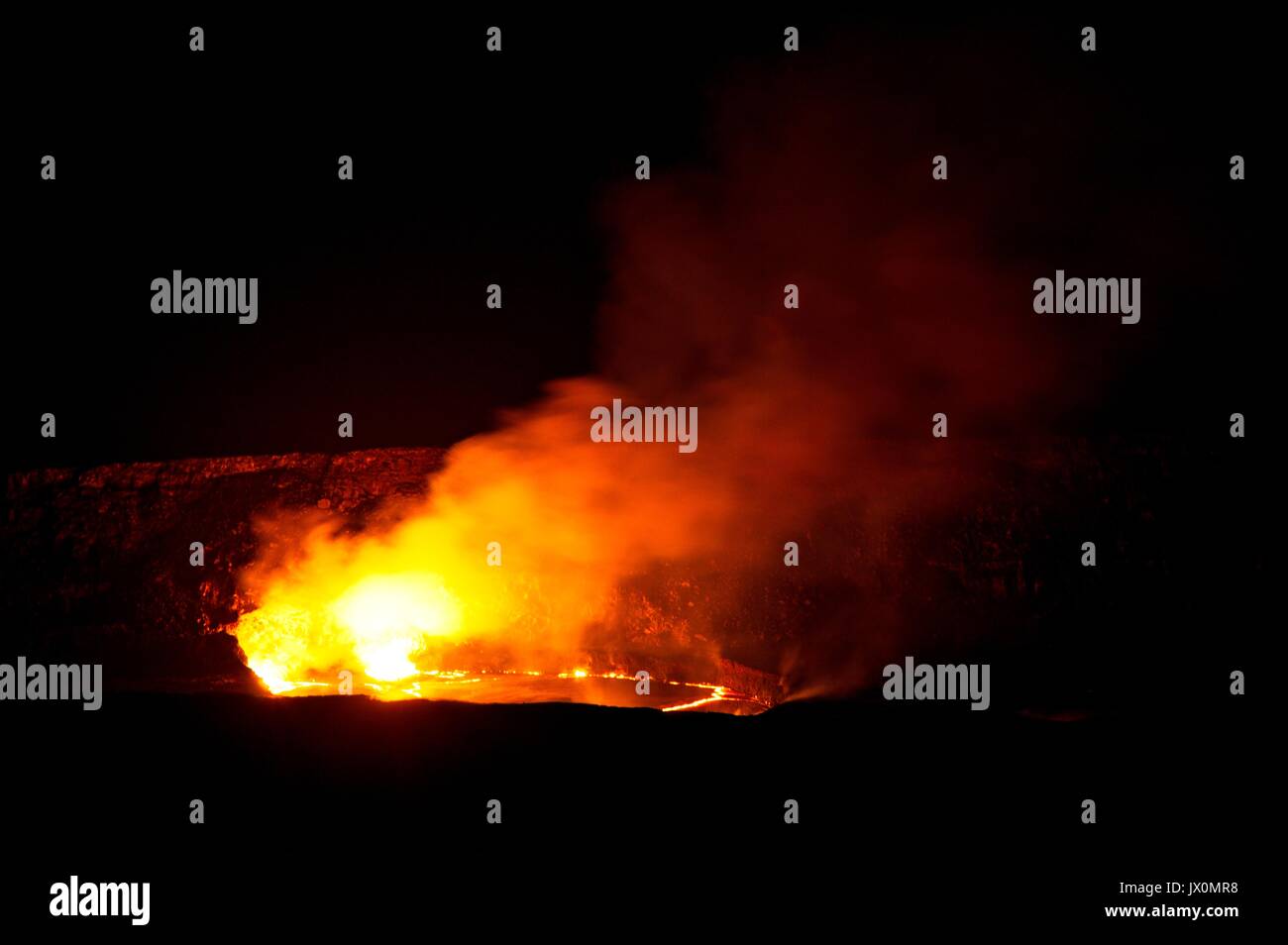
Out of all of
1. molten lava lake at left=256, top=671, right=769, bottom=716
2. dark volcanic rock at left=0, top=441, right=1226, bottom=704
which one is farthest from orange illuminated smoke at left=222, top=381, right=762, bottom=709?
dark volcanic rock at left=0, top=441, right=1226, bottom=704

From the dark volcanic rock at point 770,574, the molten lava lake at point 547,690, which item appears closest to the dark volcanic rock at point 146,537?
the dark volcanic rock at point 770,574

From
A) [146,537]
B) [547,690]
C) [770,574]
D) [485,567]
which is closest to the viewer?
[547,690]

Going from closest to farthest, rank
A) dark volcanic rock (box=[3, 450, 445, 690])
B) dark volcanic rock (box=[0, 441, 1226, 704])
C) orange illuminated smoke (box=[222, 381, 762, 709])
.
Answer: dark volcanic rock (box=[0, 441, 1226, 704])
orange illuminated smoke (box=[222, 381, 762, 709])
dark volcanic rock (box=[3, 450, 445, 690])

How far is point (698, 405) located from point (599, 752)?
483 centimetres

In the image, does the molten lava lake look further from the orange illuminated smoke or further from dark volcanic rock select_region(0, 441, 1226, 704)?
dark volcanic rock select_region(0, 441, 1226, 704)

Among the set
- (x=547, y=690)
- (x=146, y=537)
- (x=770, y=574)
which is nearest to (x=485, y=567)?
(x=547, y=690)

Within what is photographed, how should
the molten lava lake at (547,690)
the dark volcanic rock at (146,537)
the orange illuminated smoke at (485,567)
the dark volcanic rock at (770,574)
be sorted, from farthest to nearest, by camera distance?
1. the dark volcanic rock at (146,537)
2. the orange illuminated smoke at (485,567)
3. the dark volcanic rock at (770,574)
4. the molten lava lake at (547,690)

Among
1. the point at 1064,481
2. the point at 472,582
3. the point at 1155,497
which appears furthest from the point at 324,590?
the point at 1155,497

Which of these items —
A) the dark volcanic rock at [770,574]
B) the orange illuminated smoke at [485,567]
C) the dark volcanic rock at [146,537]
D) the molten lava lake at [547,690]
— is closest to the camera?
the molten lava lake at [547,690]

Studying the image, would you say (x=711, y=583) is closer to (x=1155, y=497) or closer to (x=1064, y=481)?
(x=1064, y=481)

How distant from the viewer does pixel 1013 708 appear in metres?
4.82

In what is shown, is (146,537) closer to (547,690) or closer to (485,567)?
(485,567)

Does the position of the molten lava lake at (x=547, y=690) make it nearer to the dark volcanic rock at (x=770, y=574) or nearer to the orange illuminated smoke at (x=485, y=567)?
the orange illuminated smoke at (x=485, y=567)

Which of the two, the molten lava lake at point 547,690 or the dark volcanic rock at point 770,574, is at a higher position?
the dark volcanic rock at point 770,574
